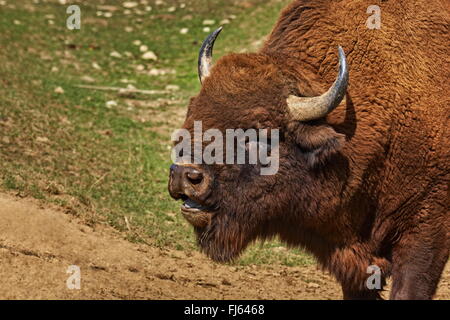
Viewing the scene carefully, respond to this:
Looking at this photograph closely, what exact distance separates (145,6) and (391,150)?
1511cm

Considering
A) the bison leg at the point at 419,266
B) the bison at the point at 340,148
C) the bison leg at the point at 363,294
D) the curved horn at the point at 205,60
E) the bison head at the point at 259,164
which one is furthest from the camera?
the bison leg at the point at 363,294

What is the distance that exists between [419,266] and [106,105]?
8.30 m

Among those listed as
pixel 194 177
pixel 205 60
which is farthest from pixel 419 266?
pixel 205 60

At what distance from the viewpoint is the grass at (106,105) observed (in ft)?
27.6

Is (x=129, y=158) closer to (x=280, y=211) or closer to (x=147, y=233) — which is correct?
(x=147, y=233)

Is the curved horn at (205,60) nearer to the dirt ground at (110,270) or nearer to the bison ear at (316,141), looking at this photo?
the bison ear at (316,141)

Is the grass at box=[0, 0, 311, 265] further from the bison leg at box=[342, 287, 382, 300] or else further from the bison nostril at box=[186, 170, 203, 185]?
the bison nostril at box=[186, 170, 203, 185]

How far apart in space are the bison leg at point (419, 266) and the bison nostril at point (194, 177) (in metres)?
1.65

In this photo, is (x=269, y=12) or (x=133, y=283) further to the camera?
(x=269, y=12)

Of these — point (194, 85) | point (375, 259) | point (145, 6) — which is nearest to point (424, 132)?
point (375, 259)

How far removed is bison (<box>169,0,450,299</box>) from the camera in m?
5.05

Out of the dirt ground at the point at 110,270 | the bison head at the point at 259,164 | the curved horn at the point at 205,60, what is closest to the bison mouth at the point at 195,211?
the bison head at the point at 259,164

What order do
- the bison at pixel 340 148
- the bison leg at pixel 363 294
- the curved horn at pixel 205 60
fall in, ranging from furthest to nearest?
the bison leg at pixel 363 294, the curved horn at pixel 205 60, the bison at pixel 340 148
